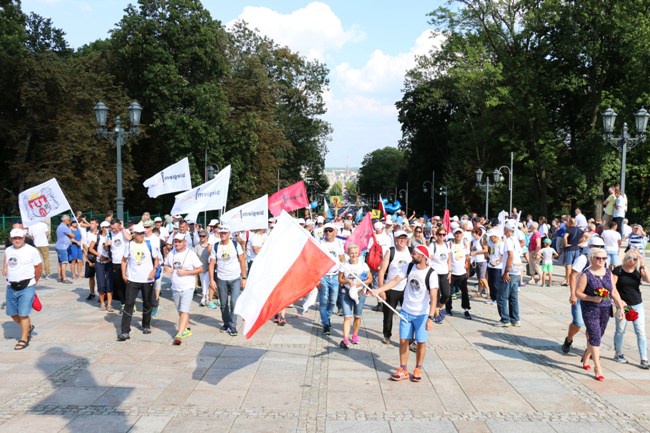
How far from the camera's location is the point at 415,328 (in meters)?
7.38

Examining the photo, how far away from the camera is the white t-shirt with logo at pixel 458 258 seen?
1130cm

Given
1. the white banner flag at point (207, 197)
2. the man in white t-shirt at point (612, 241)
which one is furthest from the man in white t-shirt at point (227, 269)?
the man in white t-shirt at point (612, 241)

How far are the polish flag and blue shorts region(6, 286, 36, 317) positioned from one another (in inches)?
161

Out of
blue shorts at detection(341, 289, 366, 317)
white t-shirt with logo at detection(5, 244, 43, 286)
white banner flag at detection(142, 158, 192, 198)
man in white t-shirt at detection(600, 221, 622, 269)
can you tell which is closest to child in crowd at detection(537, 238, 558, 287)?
man in white t-shirt at detection(600, 221, 622, 269)

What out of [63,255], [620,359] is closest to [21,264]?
[63,255]

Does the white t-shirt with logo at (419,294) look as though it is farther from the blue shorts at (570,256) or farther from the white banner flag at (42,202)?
the blue shorts at (570,256)

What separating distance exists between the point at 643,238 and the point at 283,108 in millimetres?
42873

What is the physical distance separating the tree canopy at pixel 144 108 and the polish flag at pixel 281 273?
28278mm

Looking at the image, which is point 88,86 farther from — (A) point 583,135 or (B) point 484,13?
(A) point 583,135

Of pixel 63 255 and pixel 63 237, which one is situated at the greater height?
pixel 63 237

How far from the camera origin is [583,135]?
36375 millimetres

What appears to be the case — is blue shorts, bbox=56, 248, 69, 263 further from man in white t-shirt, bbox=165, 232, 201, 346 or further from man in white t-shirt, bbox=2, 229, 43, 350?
man in white t-shirt, bbox=165, 232, 201, 346

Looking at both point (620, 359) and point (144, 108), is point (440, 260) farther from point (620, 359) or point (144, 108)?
point (144, 108)

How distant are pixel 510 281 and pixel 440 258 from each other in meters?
1.30
